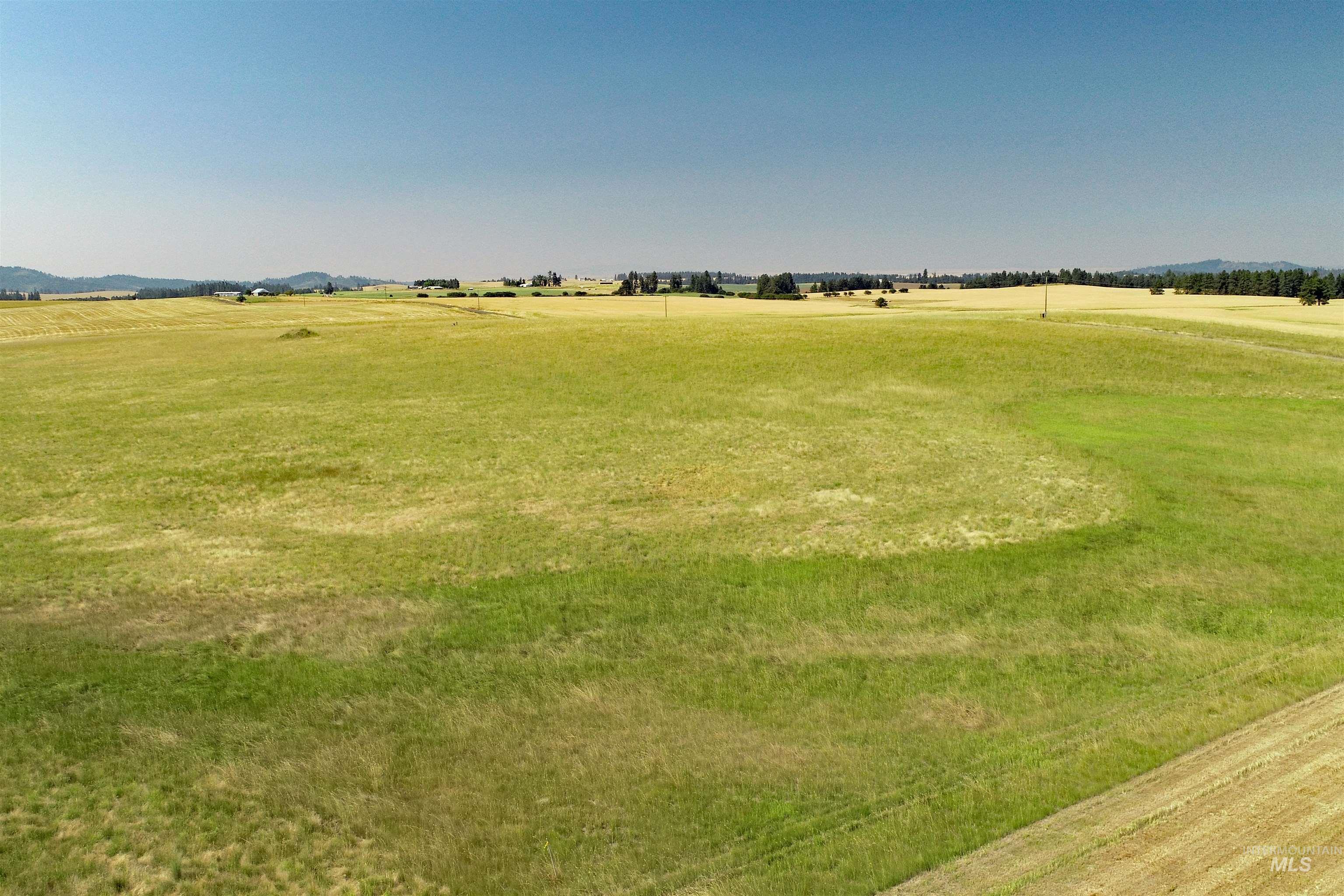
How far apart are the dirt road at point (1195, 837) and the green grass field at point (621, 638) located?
1.24 feet

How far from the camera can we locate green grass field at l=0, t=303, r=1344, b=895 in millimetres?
8781

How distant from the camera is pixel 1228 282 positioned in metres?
152

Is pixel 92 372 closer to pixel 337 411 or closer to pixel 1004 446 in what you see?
pixel 337 411

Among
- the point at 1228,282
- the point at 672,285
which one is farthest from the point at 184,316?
the point at 1228,282

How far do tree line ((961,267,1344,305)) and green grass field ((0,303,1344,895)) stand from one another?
336 feet

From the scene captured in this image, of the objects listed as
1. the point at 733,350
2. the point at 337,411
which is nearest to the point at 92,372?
the point at 337,411

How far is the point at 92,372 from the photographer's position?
5300 centimetres

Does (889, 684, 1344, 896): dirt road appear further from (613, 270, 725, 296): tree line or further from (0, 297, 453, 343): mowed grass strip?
(613, 270, 725, 296): tree line

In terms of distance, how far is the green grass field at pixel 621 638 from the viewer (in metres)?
8.78

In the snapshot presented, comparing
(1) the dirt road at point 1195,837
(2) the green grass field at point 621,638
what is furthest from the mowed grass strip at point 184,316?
(1) the dirt road at point 1195,837

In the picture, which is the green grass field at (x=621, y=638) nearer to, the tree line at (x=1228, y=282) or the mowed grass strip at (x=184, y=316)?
the mowed grass strip at (x=184, y=316)

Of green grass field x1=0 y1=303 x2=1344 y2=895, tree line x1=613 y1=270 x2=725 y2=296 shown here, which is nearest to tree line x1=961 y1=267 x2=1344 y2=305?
tree line x1=613 y1=270 x2=725 y2=296

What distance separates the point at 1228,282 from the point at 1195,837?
619ft

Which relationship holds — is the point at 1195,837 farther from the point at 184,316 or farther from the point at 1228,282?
the point at 1228,282
